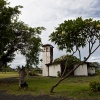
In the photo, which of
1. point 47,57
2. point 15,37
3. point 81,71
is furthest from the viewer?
point 47,57

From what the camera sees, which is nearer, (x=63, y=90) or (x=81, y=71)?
(x=63, y=90)

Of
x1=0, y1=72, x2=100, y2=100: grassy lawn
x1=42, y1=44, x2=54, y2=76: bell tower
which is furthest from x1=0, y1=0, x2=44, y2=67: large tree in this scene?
x1=42, y1=44, x2=54, y2=76: bell tower

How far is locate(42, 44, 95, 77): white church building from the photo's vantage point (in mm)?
47281

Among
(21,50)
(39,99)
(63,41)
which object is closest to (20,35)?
(21,50)

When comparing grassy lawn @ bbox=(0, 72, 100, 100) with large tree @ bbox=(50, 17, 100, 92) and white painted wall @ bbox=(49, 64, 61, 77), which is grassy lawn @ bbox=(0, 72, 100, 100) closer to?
large tree @ bbox=(50, 17, 100, 92)

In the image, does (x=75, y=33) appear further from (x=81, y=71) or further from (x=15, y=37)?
(x=81, y=71)

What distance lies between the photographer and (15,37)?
3325 centimetres

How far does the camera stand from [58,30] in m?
18.4

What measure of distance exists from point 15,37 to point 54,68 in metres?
17.3

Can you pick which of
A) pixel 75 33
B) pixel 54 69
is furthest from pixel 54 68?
pixel 75 33

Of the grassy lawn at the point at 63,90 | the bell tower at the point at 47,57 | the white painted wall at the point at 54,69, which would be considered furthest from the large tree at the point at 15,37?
the bell tower at the point at 47,57

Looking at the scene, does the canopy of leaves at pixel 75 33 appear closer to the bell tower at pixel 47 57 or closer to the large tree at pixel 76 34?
the large tree at pixel 76 34

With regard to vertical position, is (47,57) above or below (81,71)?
above

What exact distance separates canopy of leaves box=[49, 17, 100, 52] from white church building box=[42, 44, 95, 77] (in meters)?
28.1
